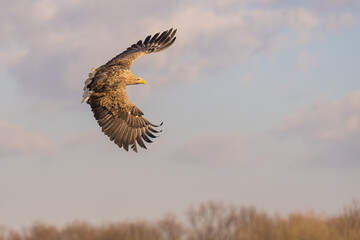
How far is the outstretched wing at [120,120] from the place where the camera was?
1741 centimetres

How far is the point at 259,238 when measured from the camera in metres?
44.7

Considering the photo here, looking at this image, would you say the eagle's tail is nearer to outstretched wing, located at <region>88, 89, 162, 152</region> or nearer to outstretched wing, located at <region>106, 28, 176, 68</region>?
outstretched wing, located at <region>88, 89, 162, 152</region>

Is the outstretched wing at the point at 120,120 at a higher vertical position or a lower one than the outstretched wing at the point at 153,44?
lower

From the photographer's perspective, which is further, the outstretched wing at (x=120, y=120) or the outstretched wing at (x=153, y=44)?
the outstretched wing at (x=153, y=44)

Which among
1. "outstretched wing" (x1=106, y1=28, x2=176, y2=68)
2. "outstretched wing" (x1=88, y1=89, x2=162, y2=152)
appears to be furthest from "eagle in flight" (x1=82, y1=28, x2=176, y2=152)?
"outstretched wing" (x1=106, y1=28, x2=176, y2=68)

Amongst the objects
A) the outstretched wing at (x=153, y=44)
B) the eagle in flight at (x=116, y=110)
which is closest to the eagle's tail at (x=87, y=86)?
the eagle in flight at (x=116, y=110)

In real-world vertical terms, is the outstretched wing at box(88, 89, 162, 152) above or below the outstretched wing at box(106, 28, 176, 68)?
below

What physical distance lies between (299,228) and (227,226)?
38.1 ft

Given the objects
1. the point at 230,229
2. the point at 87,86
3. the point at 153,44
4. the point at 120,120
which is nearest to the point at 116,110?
the point at 120,120

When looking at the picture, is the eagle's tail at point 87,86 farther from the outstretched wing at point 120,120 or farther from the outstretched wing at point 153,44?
the outstretched wing at point 153,44

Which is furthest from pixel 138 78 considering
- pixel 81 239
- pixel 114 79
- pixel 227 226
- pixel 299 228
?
pixel 81 239

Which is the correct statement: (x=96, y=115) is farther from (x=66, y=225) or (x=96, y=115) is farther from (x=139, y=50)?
(x=66, y=225)

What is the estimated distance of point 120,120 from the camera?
57.6 ft

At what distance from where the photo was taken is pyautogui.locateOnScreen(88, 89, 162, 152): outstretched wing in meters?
17.4
